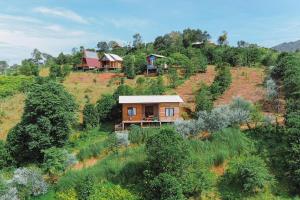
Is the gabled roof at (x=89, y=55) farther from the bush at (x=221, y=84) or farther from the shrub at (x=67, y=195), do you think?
the shrub at (x=67, y=195)

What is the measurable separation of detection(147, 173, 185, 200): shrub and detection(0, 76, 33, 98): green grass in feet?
101

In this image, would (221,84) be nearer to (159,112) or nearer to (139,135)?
(159,112)

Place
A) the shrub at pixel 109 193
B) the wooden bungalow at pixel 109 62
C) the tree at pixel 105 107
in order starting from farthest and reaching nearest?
the wooden bungalow at pixel 109 62, the tree at pixel 105 107, the shrub at pixel 109 193

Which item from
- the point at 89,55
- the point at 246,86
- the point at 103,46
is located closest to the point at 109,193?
the point at 246,86

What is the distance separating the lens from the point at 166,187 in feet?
71.3

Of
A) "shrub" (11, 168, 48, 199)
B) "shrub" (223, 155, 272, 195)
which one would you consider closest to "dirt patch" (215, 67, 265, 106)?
"shrub" (223, 155, 272, 195)

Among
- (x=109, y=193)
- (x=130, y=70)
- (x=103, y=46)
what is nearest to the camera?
(x=109, y=193)

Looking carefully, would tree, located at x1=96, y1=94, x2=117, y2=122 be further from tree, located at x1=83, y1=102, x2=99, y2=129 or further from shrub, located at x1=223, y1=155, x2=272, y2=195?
shrub, located at x1=223, y1=155, x2=272, y2=195

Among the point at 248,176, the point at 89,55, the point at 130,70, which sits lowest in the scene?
the point at 248,176

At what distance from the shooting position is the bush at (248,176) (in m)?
22.7

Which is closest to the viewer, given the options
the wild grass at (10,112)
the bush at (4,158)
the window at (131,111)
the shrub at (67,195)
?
the shrub at (67,195)

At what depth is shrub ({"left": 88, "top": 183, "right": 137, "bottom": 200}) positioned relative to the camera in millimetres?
23484

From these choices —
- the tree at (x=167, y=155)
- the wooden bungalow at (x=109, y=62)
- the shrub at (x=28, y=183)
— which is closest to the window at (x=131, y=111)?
the tree at (x=167, y=155)

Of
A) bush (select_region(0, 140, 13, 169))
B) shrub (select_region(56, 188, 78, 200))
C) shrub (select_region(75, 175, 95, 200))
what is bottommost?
shrub (select_region(56, 188, 78, 200))
